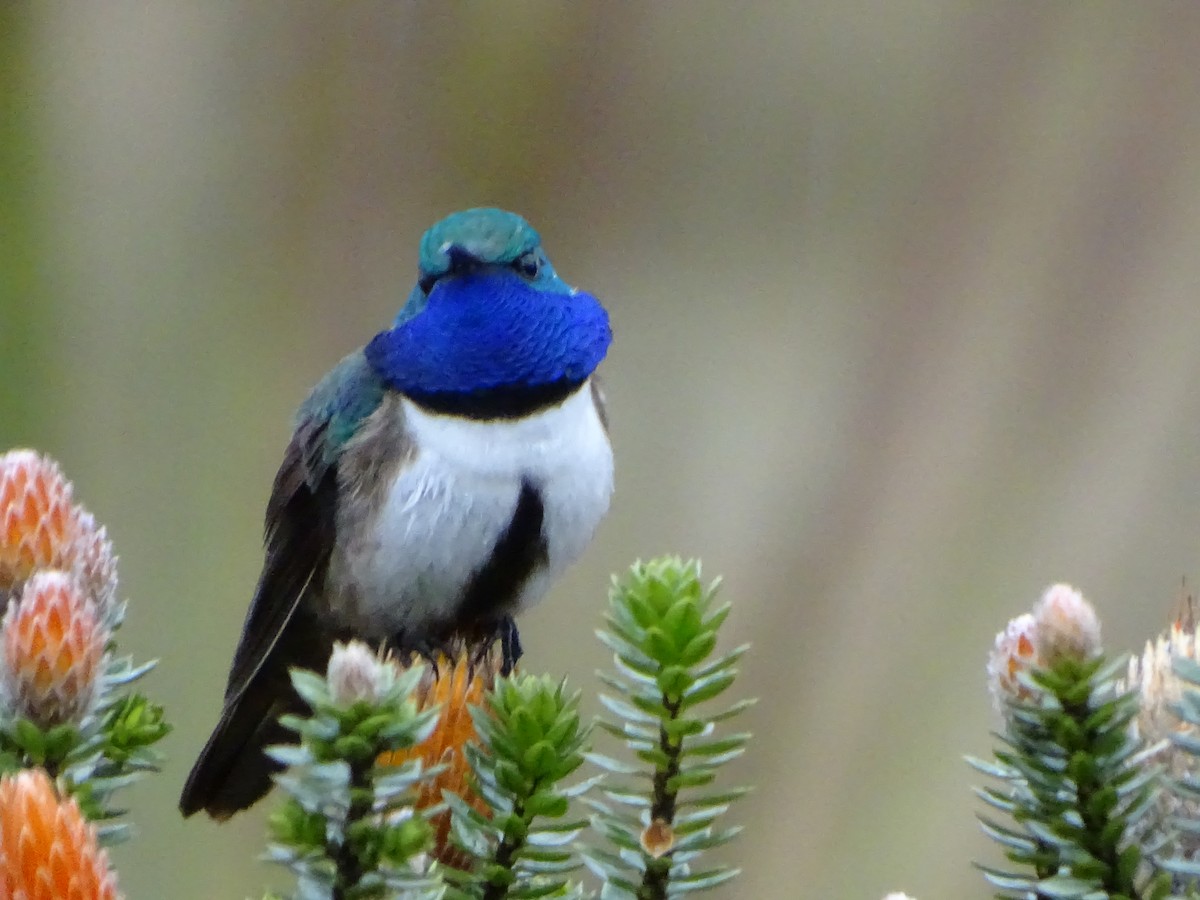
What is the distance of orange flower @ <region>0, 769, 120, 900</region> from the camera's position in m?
0.29

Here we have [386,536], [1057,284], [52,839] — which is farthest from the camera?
[1057,284]

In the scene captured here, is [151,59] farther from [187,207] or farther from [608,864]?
[608,864]

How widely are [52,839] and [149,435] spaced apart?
1779mm

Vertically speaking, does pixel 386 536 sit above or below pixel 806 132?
below

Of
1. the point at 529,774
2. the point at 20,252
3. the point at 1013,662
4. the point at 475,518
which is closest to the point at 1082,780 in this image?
the point at 1013,662

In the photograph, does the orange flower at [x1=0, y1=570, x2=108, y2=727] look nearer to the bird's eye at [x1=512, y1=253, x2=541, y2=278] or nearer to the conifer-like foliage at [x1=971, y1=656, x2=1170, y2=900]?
the conifer-like foliage at [x1=971, y1=656, x2=1170, y2=900]

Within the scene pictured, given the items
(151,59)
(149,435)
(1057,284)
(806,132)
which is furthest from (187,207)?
(1057,284)

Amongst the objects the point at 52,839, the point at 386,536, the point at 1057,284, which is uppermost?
the point at 1057,284

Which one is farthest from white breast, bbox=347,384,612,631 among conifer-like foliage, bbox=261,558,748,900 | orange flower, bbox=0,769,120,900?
orange flower, bbox=0,769,120,900

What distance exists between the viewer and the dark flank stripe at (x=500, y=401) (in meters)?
1.05

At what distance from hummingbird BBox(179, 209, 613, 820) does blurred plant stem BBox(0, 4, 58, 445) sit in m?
0.91

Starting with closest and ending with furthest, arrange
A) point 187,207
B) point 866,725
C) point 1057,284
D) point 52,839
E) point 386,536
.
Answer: point 52,839
point 386,536
point 1057,284
point 866,725
point 187,207

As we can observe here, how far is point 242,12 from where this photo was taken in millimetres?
1756

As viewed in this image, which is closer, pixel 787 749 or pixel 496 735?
pixel 496 735
